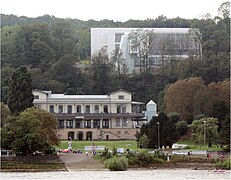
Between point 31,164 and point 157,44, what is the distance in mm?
54458

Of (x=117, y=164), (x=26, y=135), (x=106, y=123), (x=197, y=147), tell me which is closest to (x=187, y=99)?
(x=106, y=123)

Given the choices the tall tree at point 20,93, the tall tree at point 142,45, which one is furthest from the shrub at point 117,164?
the tall tree at point 142,45

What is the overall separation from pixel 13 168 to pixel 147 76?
49799 mm

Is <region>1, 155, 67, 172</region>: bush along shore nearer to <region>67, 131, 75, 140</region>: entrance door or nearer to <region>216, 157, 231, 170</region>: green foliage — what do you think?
<region>216, 157, 231, 170</region>: green foliage

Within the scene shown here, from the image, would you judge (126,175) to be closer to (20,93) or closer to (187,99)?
(20,93)

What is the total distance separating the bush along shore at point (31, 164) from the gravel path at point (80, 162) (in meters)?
0.60

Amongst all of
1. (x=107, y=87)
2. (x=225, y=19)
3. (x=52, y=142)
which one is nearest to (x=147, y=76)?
(x=107, y=87)

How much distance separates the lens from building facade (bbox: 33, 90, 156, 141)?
8019cm

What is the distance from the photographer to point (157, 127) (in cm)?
6275

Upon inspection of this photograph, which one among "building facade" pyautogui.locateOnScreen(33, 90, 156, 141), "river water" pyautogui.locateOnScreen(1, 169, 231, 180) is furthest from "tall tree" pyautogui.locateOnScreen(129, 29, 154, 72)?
"river water" pyautogui.locateOnScreen(1, 169, 231, 180)

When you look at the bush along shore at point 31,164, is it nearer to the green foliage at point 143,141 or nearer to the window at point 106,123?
the green foliage at point 143,141

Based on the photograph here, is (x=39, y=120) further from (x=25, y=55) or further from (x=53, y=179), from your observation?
(x=25, y=55)

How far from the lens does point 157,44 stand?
101812 millimetres

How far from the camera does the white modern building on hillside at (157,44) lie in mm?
98375
